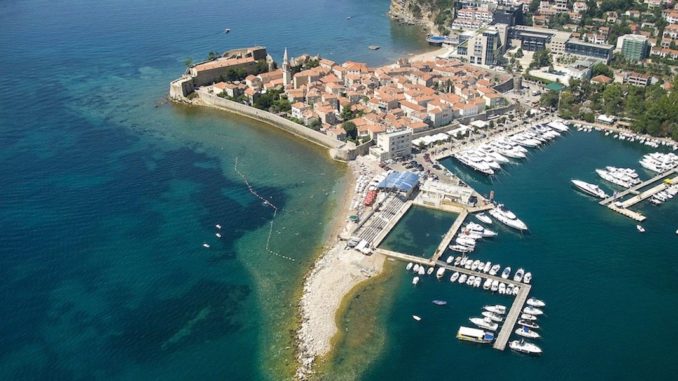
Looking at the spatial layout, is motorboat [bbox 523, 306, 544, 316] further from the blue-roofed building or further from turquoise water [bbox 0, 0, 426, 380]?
the blue-roofed building

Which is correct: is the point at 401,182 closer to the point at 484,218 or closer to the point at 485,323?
the point at 484,218

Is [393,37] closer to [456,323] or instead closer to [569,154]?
[569,154]

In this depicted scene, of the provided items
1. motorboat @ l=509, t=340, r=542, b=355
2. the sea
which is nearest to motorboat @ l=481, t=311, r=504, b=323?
the sea

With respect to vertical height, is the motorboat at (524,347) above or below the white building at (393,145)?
below

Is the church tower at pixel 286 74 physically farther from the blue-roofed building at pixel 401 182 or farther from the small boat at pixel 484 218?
the small boat at pixel 484 218

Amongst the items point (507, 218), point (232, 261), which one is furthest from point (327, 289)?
point (507, 218)

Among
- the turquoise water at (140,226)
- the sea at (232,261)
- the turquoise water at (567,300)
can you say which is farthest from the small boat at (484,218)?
the turquoise water at (140,226)
